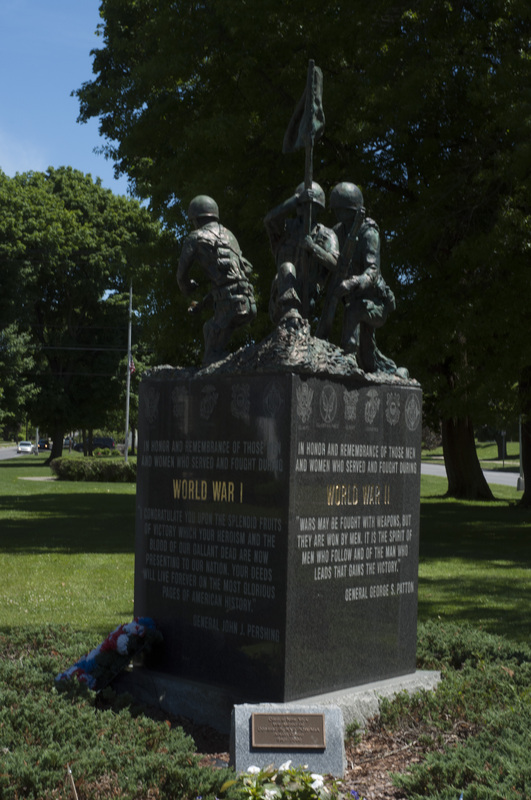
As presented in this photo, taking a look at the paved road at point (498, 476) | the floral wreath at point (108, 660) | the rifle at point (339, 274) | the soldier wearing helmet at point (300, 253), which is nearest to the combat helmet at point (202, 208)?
the soldier wearing helmet at point (300, 253)

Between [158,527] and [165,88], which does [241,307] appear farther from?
[165,88]

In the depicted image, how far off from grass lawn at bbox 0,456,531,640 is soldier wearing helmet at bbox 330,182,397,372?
362 cm

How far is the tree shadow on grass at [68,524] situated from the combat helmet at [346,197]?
9.36m

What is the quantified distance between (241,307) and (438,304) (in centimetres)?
1000

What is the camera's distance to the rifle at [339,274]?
7480 mm

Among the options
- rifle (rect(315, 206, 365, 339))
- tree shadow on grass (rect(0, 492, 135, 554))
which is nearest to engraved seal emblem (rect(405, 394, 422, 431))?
rifle (rect(315, 206, 365, 339))

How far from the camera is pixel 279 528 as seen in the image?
247 inches

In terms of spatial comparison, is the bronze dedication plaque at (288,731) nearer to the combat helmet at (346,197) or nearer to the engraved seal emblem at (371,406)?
the engraved seal emblem at (371,406)

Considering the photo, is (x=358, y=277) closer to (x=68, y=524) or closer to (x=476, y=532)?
(x=476, y=532)

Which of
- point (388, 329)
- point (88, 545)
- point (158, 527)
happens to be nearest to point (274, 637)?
point (158, 527)

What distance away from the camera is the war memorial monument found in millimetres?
6309

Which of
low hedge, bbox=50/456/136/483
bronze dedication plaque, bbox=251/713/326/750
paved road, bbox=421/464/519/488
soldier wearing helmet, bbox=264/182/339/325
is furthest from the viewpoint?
paved road, bbox=421/464/519/488

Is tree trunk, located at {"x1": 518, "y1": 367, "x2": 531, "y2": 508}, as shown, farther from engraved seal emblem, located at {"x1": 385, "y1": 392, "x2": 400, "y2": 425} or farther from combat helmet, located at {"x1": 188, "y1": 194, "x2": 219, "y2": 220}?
engraved seal emblem, located at {"x1": 385, "y1": 392, "x2": 400, "y2": 425}

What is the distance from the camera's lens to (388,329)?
1752 centimetres
